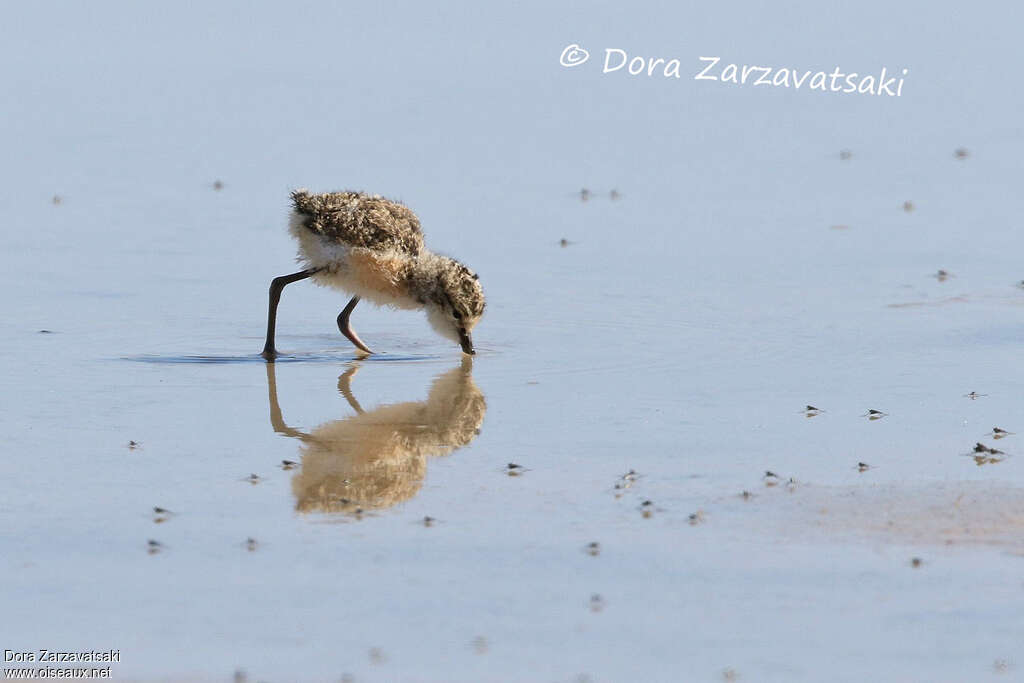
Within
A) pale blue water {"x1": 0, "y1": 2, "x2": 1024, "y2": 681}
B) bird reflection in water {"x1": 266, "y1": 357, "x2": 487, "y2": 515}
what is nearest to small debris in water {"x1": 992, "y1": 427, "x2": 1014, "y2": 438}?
pale blue water {"x1": 0, "y1": 2, "x2": 1024, "y2": 681}

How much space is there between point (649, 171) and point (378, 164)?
2.14 meters

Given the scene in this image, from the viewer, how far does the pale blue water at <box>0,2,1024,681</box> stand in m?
4.80

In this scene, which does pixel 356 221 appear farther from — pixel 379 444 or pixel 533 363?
pixel 379 444

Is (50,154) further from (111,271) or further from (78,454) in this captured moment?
(78,454)

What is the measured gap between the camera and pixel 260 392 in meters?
7.73

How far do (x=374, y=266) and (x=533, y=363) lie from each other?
1.14 metres

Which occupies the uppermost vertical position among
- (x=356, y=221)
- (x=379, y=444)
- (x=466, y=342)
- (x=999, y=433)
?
(x=356, y=221)

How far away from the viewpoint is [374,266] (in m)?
8.87

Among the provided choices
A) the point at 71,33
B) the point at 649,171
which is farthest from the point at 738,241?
the point at 71,33

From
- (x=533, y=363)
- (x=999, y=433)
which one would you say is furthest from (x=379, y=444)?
(x=999, y=433)

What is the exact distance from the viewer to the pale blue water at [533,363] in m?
4.80

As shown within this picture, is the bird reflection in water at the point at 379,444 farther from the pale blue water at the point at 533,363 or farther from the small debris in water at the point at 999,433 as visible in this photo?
the small debris in water at the point at 999,433

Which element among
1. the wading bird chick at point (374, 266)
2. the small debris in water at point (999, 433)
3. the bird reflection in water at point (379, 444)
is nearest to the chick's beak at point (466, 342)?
the wading bird chick at point (374, 266)

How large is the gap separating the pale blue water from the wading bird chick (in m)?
0.25
